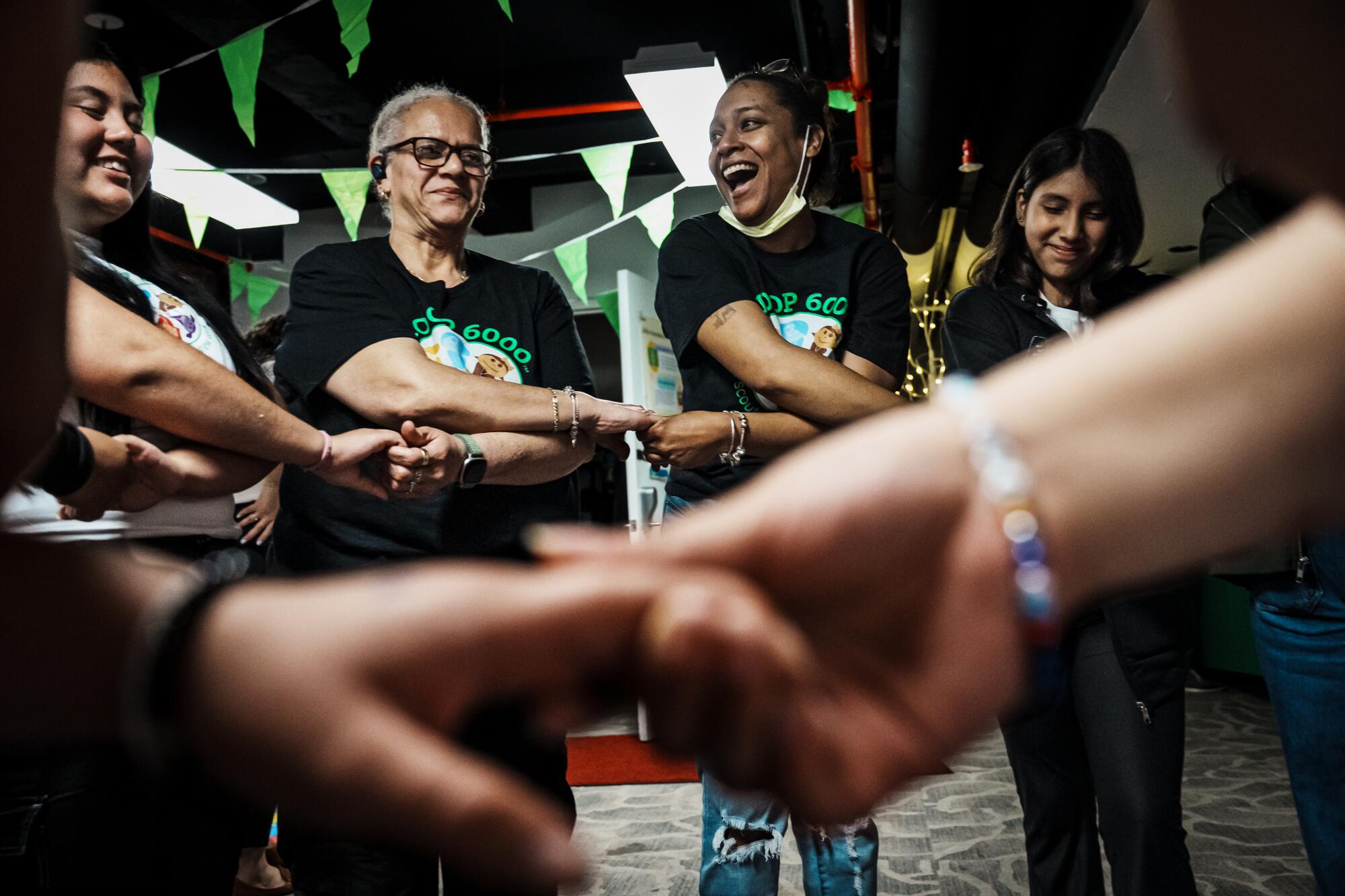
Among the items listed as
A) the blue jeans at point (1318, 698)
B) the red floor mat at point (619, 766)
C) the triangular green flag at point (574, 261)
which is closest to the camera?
the blue jeans at point (1318, 698)

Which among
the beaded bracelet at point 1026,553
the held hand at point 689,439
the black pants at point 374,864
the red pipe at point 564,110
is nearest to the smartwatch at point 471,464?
the held hand at point 689,439

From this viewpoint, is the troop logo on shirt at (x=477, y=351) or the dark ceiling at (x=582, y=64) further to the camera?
the dark ceiling at (x=582, y=64)

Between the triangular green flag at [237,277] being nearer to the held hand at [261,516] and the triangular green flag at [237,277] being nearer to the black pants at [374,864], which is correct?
the held hand at [261,516]

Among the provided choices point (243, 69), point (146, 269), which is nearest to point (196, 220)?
point (243, 69)

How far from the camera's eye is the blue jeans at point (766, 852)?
5.40 feet

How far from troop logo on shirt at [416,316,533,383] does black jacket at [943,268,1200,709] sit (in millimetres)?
836

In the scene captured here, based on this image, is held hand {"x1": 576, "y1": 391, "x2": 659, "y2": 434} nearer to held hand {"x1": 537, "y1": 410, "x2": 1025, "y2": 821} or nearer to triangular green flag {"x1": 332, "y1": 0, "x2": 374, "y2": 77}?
held hand {"x1": 537, "y1": 410, "x2": 1025, "y2": 821}

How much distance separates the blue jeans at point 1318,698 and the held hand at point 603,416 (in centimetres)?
110

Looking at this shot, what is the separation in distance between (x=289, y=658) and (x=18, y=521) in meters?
0.92

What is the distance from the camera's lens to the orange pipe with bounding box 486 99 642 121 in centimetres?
527

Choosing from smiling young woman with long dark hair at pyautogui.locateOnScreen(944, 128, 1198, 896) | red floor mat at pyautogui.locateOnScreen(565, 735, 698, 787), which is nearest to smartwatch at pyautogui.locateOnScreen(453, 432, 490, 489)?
smiling young woman with long dark hair at pyautogui.locateOnScreen(944, 128, 1198, 896)

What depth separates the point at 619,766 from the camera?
449 cm

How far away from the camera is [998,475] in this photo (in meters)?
0.53

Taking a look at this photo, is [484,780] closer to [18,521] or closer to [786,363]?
[18,521]
